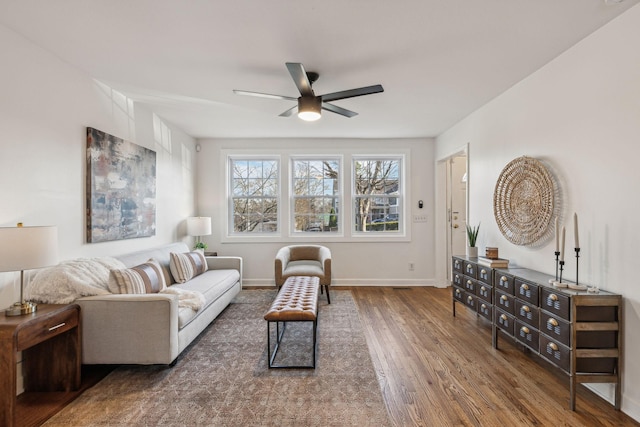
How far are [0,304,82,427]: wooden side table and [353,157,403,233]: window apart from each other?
4066mm

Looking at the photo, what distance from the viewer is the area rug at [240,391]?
188cm

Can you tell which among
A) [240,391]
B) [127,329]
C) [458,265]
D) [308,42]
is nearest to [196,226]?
[127,329]

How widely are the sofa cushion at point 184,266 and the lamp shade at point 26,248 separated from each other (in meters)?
1.61

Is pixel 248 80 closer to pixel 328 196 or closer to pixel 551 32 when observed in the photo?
pixel 551 32

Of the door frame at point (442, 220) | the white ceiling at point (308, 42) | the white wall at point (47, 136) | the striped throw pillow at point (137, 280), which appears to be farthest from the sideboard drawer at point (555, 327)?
the white wall at point (47, 136)

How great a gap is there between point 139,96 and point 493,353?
14.3 ft

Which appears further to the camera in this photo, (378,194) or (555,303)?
(378,194)

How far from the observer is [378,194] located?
5.42 m

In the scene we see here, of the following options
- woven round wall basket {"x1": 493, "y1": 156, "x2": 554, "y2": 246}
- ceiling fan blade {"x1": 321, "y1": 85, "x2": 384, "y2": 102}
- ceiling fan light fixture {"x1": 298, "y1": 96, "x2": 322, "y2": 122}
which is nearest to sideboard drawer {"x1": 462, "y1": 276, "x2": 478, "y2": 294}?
woven round wall basket {"x1": 493, "y1": 156, "x2": 554, "y2": 246}

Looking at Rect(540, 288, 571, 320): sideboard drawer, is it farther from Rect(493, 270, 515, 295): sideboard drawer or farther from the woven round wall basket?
the woven round wall basket

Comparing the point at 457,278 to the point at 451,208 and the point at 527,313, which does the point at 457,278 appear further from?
the point at 451,208

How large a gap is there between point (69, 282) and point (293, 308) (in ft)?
5.43

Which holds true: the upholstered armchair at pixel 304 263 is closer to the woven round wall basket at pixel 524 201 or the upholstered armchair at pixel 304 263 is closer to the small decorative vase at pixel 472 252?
the small decorative vase at pixel 472 252

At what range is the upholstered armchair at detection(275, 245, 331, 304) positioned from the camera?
4145 millimetres
